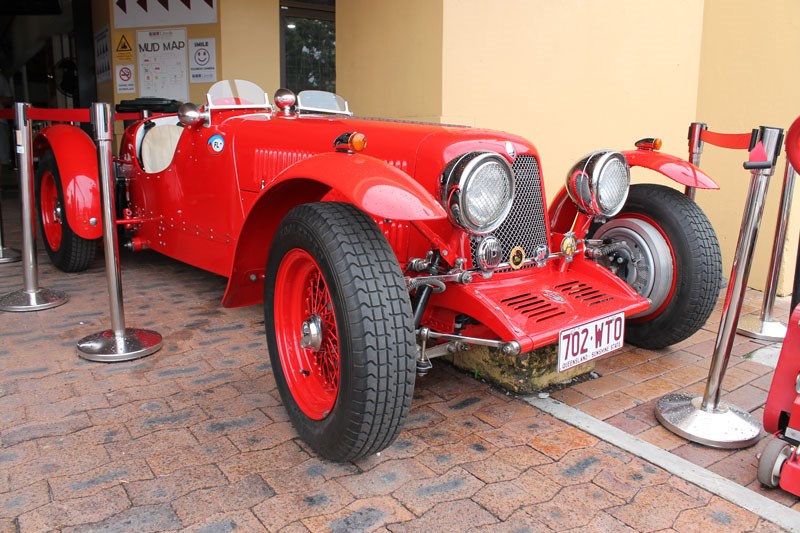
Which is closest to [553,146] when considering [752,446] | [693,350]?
[693,350]

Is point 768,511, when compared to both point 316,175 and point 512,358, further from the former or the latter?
point 316,175

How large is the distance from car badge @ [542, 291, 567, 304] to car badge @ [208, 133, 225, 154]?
1.96 metres

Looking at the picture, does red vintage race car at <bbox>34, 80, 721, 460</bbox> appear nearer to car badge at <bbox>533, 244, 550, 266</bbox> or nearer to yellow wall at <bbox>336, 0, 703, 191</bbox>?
car badge at <bbox>533, 244, 550, 266</bbox>

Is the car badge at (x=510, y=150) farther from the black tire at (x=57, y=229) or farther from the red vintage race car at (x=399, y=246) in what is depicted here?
the black tire at (x=57, y=229)

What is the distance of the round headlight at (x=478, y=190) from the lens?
2.12 m

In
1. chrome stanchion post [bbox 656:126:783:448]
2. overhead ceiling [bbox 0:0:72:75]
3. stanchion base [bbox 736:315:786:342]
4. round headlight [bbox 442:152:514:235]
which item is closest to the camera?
round headlight [bbox 442:152:514:235]

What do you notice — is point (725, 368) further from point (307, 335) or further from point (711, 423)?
point (307, 335)

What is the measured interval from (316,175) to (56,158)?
127 inches

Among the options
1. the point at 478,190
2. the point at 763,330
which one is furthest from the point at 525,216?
the point at 763,330

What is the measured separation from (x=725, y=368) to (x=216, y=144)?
272cm

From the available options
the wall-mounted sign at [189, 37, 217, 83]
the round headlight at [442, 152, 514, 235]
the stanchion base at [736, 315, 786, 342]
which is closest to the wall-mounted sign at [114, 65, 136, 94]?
the wall-mounted sign at [189, 37, 217, 83]

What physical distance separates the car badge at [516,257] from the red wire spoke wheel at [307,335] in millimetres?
790

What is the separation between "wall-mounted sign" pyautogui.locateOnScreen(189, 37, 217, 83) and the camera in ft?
22.1

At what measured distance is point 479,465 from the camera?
2.14 metres
